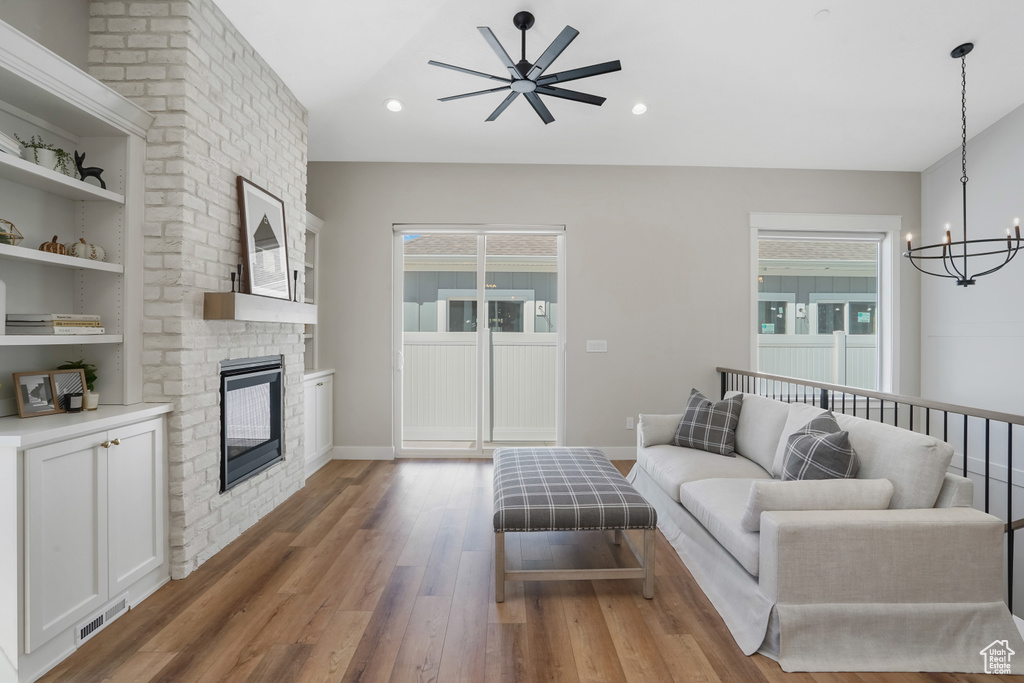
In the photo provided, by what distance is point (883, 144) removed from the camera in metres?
4.61

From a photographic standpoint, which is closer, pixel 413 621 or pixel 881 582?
pixel 881 582

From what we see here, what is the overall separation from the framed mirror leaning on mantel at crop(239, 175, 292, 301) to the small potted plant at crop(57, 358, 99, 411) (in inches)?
36.2

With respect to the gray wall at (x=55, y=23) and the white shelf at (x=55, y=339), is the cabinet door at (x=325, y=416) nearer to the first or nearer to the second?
the white shelf at (x=55, y=339)

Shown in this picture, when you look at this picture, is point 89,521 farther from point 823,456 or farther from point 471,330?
point 471,330

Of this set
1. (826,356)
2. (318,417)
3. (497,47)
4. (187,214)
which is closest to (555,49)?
(497,47)

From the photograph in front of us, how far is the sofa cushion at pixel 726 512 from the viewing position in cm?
207

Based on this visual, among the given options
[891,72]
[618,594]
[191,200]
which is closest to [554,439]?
[618,594]

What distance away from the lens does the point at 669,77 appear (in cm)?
379

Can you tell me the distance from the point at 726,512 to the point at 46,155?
11.1ft

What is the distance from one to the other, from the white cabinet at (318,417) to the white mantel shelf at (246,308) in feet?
2.88

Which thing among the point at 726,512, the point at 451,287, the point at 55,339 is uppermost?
the point at 451,287

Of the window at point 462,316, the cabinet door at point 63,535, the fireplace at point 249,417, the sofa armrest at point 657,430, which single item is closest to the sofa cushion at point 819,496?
the sofa armrest at point 657,430

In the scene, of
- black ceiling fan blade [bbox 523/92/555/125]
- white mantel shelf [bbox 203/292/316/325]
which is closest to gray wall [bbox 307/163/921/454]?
white mantel shelf [bbox 203/292/316/325]

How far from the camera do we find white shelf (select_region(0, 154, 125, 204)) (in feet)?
6.36
